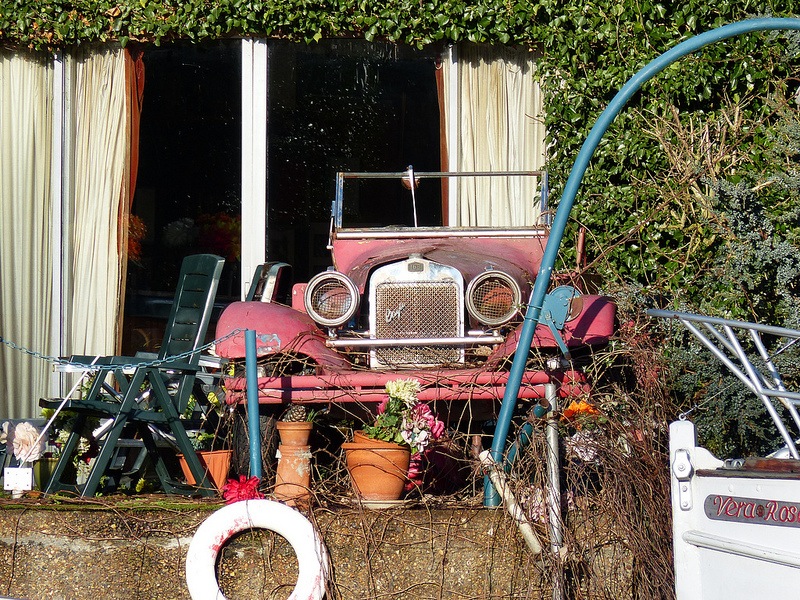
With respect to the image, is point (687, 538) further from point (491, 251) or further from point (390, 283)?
point (491, 251)

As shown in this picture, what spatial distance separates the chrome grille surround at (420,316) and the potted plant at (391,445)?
579 mm

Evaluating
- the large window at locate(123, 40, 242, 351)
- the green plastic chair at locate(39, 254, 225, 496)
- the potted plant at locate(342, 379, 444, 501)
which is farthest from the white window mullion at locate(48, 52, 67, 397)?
the potted plant at locate(342, 379, 444, 501)

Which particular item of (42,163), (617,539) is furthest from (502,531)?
(42,163)

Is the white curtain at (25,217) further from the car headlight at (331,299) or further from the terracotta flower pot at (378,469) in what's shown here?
the terracotta flower pot at (378,469)

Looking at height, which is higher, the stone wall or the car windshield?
the car windshield

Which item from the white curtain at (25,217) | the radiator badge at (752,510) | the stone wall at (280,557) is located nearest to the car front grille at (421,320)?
the stone wall at (280,557)

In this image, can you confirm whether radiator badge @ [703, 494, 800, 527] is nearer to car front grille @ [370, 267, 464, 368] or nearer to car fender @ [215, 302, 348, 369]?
car front grille @ [370, 267, 464, 368]

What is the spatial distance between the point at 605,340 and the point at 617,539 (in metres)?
1.14

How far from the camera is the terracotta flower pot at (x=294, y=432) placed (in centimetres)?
451

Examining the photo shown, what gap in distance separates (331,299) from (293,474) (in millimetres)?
971

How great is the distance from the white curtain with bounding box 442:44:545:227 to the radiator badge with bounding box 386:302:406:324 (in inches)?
95.2

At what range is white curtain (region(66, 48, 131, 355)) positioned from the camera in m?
7.50

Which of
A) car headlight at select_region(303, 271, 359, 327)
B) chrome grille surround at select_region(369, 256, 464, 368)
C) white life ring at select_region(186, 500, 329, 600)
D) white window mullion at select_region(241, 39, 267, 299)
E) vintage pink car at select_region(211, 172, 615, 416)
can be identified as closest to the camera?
white life ring at select_region(186, 500, 329, 600)

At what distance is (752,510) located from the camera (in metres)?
3.39
